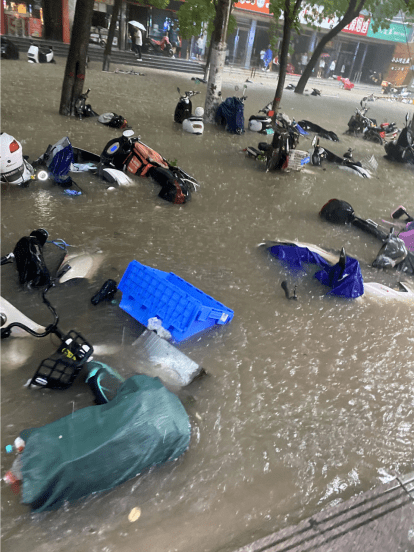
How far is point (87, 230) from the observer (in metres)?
4.95

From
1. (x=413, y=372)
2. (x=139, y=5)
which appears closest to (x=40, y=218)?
(x=413, y=372)

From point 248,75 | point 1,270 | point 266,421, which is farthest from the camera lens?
point 248,75

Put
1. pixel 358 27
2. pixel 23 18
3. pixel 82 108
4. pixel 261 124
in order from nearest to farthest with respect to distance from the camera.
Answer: pixel 82 108
pixel 261 124
pixel 23 18
pixel 358 27

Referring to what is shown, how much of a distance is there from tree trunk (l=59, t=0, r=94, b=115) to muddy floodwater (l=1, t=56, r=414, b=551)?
8.25ft

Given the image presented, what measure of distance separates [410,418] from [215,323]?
178 cm

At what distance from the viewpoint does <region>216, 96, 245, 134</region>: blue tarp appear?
10.7 m

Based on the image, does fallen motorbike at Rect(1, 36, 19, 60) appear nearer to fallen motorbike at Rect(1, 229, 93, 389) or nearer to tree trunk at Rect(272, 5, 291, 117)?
tree trunk at Rect(272, 5, 291, 117)

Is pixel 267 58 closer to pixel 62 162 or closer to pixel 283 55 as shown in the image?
pixel 283 55

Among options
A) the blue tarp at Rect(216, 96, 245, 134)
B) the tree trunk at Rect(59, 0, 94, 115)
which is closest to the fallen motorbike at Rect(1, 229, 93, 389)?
the tree trunk at Rect(59, 0, 94, 115)

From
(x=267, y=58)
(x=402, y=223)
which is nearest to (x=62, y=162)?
(x=402, y=223)

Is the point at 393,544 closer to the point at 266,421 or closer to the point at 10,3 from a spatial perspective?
the point at 266,421

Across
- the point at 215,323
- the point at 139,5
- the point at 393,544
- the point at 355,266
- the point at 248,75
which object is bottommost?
the point at 393,544

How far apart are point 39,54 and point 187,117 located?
967 cm

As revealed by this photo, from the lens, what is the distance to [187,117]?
1066 centimetres
